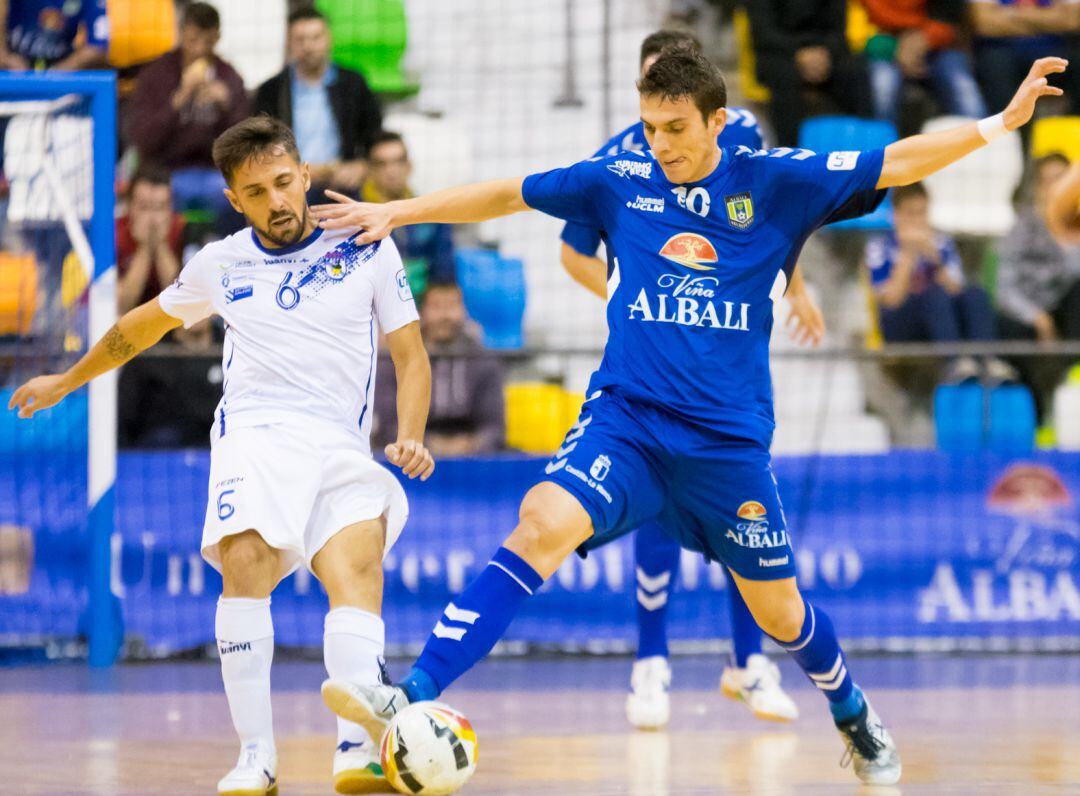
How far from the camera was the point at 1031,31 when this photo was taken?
12.0 metres

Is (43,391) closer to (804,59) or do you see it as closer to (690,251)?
(690,251)

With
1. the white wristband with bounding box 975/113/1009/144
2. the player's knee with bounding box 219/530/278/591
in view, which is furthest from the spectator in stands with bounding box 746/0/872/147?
the player's knee with bounding box 219/530/278/591

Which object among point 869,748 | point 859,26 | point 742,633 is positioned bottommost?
point 742,633

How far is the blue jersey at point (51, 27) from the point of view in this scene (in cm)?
1119

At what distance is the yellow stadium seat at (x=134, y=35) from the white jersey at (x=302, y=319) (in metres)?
6.43

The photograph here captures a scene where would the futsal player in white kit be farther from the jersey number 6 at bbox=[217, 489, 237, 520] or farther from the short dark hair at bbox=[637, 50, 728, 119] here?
the short dark hair at bbox=[637, 50, 728, 119]

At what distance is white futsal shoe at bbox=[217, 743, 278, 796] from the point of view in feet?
15.8

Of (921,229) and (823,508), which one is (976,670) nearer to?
(823,508)

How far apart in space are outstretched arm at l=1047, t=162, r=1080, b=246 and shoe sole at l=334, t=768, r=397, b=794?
763cm

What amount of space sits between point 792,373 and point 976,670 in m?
2.59

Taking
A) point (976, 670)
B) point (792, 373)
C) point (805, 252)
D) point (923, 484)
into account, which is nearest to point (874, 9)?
point (805, 252)

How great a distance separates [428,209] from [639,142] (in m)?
1.93

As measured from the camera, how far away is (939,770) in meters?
5.58

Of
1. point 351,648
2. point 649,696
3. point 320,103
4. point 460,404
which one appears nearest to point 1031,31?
point 320,103
